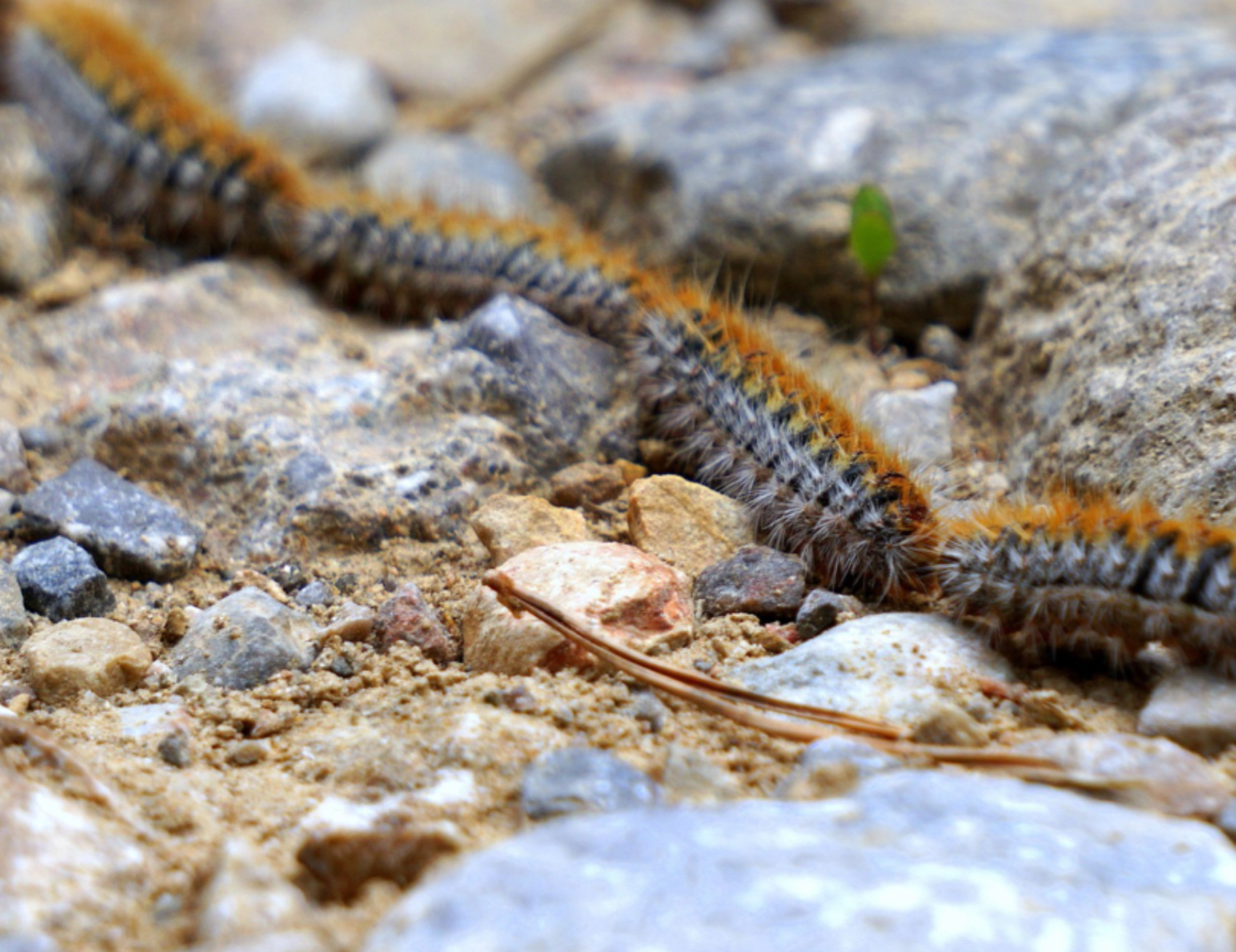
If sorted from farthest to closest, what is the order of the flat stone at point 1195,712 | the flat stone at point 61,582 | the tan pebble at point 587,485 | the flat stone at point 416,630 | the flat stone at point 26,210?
the flat stone at point 26,210 < the tan pebble at point 587,485 < the flat stone at point 61,582 < the flat stone at point 416,630 < the flat stone at point 1195,712

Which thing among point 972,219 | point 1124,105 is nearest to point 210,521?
point 972,219

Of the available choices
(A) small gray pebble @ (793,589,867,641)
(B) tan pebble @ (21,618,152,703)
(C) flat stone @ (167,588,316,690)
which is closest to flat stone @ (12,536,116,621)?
(B) tan pebble @ (21,618,152,703)

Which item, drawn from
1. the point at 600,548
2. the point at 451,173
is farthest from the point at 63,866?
the point at 451,173

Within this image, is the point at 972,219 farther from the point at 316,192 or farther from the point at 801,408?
the point at 316,192

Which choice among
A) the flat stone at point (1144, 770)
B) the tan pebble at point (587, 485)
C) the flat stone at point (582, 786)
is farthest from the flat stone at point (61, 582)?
the flat stone at point (1144, 770)

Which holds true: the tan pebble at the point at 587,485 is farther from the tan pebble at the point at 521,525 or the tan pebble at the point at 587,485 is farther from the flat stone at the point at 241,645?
the flat stone at the point at 241,645

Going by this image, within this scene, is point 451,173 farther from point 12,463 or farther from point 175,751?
point 175,751
